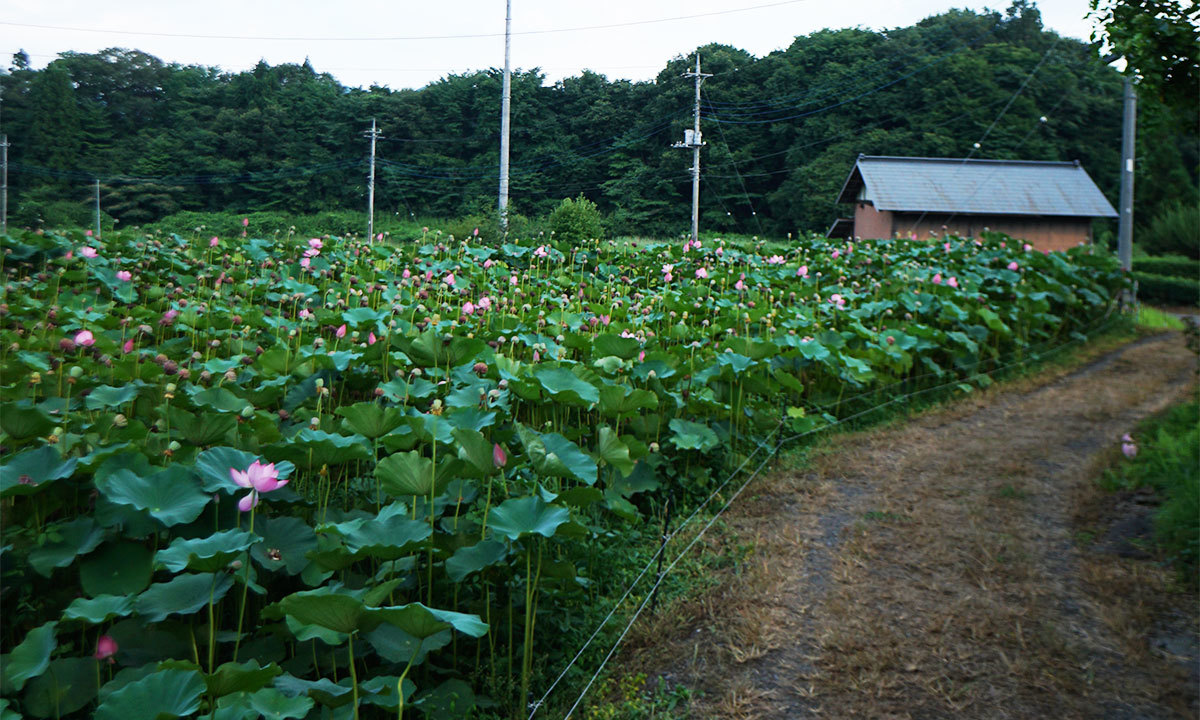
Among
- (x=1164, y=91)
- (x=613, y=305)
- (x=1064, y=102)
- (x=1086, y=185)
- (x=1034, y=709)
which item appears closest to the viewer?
(x=1034, y=709)

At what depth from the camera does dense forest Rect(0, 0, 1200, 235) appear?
12.1 feet

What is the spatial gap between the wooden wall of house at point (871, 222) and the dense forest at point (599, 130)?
2841 millimetres

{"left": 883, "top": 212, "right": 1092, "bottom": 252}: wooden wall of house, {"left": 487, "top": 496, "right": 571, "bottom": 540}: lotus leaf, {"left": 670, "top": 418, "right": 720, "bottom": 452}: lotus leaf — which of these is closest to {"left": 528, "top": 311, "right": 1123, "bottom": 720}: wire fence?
{"left": 670, "top": 418, "right": 720, "bottom": 452}: lotus leaf

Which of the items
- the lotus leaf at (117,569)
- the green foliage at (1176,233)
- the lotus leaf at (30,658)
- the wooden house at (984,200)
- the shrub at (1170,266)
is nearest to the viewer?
the lotus leaf at (30,658)

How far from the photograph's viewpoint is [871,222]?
2025cm

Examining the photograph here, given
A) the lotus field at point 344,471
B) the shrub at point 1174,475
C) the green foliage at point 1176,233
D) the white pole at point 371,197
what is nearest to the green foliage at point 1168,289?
the green foliage at point 1176,233

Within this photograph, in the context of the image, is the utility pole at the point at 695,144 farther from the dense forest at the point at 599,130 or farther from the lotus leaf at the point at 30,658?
the lotus leaf at the point at 30,658

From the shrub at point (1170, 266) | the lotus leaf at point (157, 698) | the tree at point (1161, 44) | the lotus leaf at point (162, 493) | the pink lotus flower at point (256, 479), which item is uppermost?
the tree at point (1161, 44)

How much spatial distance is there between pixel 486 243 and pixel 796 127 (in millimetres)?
19086

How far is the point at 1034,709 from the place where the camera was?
198cm

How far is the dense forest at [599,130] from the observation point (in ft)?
12.1

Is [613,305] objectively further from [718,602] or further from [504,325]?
[718,602]

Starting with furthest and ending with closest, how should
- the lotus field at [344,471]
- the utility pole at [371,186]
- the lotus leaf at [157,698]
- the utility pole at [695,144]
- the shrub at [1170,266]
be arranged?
1. the utility pole at [695,144]
2. the shrub at [1170,266]
3. the utility pole at [371,186]
4. the lotus field at [344,471]
5. the lotus leaf at [157,698]

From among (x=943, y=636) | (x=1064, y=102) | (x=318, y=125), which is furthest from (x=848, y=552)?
(x=1064, y=102)
